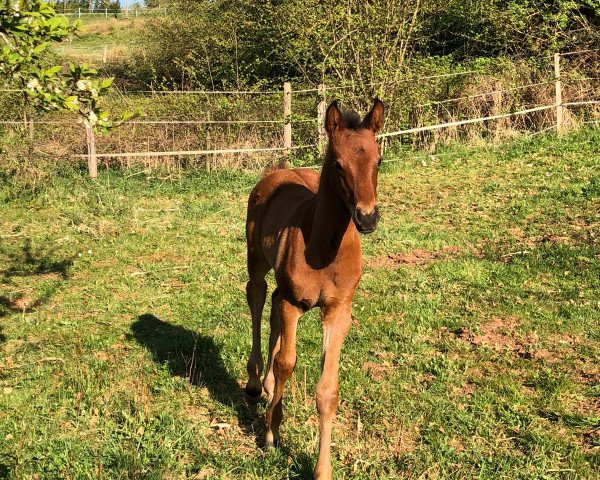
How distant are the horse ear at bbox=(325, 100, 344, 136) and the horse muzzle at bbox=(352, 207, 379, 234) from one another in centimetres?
62

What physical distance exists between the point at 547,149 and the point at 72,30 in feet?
35.3

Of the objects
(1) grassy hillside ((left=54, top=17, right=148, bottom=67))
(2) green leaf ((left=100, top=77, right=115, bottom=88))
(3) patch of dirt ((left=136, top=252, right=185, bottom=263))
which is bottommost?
(3) patch of dirt ((left=136, top=252, right=185, bottom=263))

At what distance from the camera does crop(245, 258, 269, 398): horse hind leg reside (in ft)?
13.6

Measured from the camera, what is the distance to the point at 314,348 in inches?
189

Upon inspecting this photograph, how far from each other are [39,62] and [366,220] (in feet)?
6.28

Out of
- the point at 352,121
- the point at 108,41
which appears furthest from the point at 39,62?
the point at 108,41

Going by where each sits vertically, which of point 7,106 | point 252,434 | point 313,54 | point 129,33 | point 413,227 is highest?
point 129,33

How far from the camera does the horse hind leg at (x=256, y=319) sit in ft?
13.6

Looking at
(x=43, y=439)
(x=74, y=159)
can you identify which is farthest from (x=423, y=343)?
(x=74, y=159)

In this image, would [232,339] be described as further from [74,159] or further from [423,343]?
[74,159]

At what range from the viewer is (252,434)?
3.77 meters

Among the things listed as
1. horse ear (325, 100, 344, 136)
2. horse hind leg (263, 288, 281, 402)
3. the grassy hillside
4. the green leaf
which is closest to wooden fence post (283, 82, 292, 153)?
horse hind leg (263, 288, 281, 402)

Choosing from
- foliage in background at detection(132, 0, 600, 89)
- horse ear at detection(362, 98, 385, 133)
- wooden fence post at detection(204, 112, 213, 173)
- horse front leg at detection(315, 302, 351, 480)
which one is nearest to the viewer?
horse front leg at detection(315, 302, 351, 480)

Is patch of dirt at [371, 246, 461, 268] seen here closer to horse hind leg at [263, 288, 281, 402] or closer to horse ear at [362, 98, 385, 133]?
horse hind leg at [263, 288, 281, 402]
